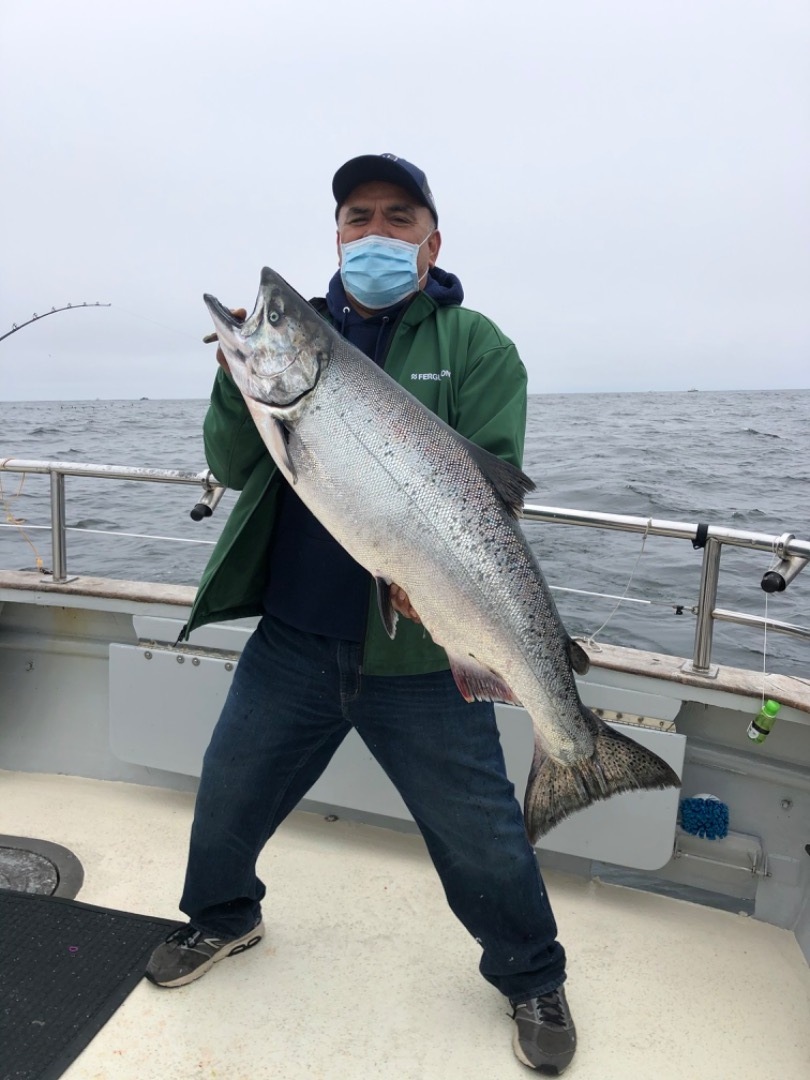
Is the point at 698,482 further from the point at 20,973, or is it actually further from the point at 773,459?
the point at 20,973

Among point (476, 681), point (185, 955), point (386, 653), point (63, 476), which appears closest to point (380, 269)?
point (386, 653)

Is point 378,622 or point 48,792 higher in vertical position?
point 378,622

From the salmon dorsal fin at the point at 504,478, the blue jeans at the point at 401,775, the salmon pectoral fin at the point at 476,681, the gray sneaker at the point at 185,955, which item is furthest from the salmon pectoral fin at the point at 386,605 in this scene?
the gray sneaker at the point at 185,955

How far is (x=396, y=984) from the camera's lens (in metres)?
2.86

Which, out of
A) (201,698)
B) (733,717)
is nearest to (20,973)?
(201,698)

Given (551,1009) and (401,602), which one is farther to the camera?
(551,1009)

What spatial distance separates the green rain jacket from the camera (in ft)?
7.85

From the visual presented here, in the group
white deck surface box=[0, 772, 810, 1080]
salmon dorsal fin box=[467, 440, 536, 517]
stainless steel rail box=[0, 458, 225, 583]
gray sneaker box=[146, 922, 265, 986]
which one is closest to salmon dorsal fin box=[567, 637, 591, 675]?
salmon dorsal fin box=[467, 440, 536, 517]

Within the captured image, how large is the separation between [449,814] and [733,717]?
1.59 m

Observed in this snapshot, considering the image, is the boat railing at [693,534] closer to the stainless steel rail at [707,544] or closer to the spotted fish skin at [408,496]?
the stainless steel rail at [707,544]

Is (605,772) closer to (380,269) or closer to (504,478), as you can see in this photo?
(504,478)

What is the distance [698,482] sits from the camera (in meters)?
17.5

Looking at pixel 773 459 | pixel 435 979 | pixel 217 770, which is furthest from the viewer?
pixel 773 459

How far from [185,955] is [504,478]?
1974 mm
